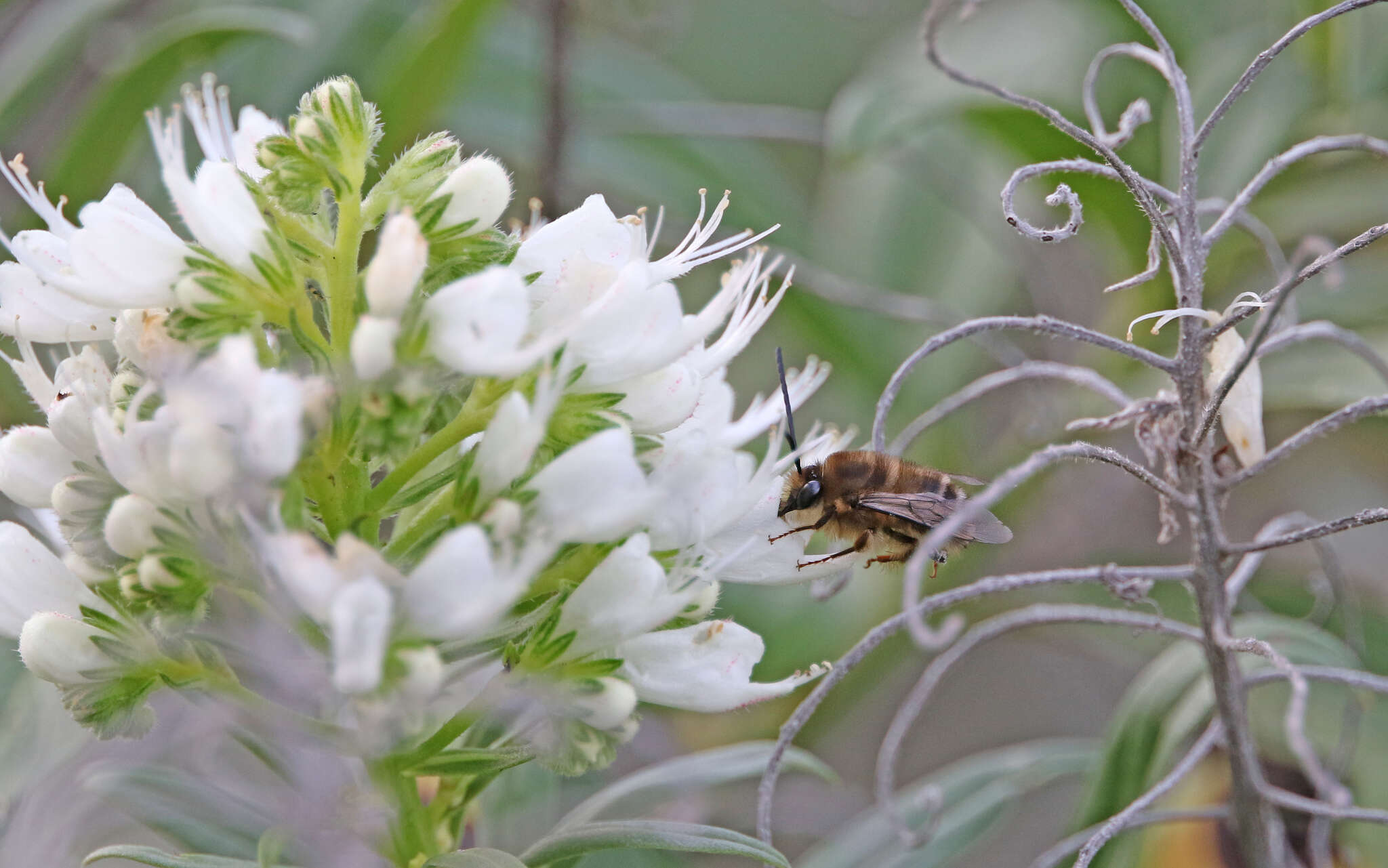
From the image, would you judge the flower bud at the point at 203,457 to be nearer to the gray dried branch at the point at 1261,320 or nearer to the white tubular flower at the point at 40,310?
the white tubular flower at the point at 40,310

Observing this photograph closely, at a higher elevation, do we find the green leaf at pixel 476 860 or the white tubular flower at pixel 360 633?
the white tubular flower at pixel 360 633

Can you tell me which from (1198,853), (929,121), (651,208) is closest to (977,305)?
(929,121)

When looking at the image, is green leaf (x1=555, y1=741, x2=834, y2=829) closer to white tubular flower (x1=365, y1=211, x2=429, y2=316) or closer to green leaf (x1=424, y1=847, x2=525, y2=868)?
green leaf (x1=424, y1=847, x2=525, y2=868)

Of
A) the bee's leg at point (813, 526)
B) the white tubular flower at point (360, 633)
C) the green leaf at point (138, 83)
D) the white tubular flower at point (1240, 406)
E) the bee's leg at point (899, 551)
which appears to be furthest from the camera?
the green leaf at point (138, 83)

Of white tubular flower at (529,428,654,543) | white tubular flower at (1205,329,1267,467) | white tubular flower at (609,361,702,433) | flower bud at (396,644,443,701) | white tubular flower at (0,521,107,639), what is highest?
white tubular flower at (1205,329,1267,467)

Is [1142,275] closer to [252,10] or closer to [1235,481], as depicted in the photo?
[1235,481]

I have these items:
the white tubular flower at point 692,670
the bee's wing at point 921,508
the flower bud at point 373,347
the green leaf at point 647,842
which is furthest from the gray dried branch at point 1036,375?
the flower bud at point 373,347

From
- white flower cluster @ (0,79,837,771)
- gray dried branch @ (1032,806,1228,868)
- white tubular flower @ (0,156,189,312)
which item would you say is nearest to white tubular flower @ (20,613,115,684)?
white flower cluster @ (0,79,837,771)
